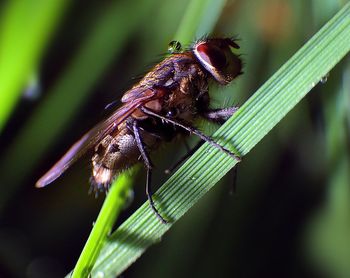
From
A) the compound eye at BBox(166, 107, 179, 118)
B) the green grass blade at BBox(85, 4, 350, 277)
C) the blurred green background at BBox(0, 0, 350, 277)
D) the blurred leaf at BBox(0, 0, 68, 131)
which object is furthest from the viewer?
the blurred green background at BBox(0, 0, 350, 277)

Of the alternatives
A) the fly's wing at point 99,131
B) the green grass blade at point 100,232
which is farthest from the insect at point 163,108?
the green grass blade at point 100,232

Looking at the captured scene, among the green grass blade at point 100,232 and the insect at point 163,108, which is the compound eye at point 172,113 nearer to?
the insect at point 163,108

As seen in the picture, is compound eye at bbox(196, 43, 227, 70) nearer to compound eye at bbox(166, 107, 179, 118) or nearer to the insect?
the insect

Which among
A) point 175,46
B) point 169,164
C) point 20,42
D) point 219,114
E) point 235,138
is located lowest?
point 169,164

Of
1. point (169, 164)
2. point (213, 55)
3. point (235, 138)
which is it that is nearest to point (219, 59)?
point (213, 55)

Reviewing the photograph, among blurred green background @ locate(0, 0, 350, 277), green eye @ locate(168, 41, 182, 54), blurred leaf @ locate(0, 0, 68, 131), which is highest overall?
blurred leaf @ locate(0, 0, 68, 131)

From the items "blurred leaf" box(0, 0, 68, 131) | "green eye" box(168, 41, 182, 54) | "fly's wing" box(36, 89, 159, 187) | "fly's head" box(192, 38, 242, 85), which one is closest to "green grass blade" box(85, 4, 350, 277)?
"fly's wing" box(36, 89, 159, 187)

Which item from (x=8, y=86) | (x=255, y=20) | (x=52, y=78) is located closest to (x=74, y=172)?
(x=52, y=78)

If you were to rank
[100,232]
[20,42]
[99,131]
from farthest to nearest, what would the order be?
[20,42] < [99,131] < [100,232]

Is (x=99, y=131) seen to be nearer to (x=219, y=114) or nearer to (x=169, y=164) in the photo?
(x=219, y=114)
